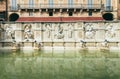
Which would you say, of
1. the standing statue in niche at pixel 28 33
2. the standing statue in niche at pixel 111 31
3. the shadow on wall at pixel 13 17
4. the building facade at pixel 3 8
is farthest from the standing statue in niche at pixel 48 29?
the building facade at pixel 3 8

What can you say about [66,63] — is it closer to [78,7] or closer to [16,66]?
[16,66]

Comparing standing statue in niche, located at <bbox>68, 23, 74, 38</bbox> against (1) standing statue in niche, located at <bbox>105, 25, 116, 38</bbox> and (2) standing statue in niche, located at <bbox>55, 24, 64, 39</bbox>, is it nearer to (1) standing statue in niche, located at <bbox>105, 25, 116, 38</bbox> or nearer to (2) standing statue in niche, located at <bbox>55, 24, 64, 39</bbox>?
(2) standing statue in niche, located at <bbox>55, 24, 64, 39</bbox>

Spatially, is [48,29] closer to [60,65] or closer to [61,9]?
[60,65]

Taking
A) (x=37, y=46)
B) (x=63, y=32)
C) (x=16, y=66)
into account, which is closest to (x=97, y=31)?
(x=63, y=32)

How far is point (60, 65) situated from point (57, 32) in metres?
10.4

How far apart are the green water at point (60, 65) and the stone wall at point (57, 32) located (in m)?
2.61

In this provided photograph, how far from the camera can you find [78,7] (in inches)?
2221

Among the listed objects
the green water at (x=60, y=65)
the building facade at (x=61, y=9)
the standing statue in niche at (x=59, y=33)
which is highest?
the building facade at (x=61, y=9)

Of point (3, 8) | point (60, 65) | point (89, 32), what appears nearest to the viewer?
point (60, 65)

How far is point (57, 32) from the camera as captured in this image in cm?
4281

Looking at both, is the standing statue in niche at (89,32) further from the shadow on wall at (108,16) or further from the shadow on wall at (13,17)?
the shadow on wall at (13,17)

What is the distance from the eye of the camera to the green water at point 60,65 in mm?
28734

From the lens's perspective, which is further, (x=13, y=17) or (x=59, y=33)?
(x=13, y=17)

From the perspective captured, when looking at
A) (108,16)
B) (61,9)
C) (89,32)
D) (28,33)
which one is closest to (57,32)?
(28,33)
